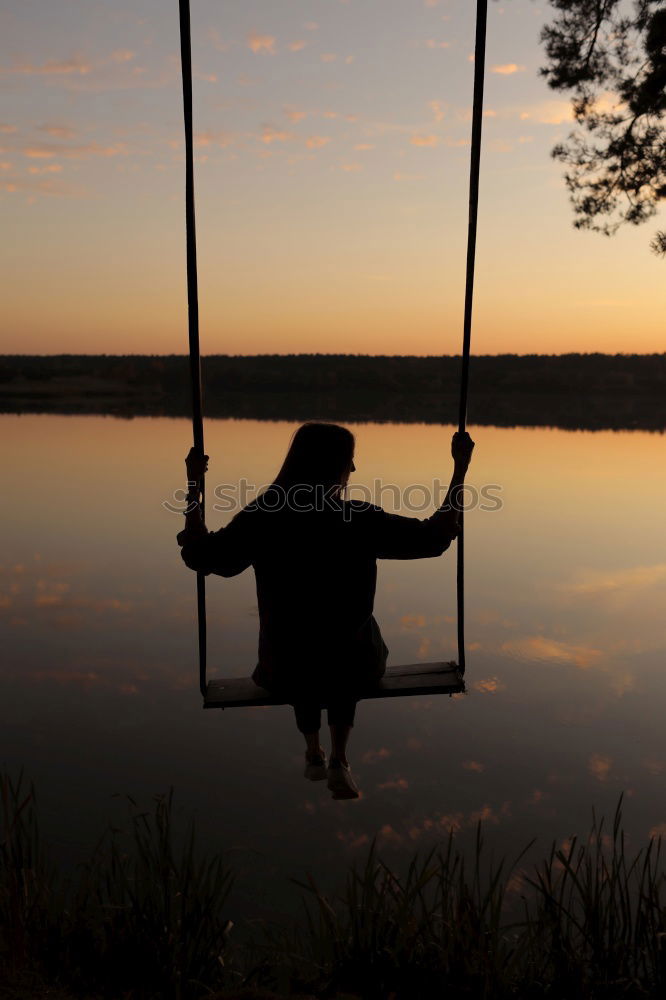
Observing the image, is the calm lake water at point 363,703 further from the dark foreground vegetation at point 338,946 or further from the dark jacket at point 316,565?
the dark jacket at point 316,565

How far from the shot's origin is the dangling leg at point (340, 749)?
2.73 metres

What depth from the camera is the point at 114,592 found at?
821 centimetres

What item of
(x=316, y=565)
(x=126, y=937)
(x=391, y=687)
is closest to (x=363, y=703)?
(x=391, y=687)

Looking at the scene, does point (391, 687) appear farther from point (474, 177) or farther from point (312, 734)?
point (474, 177)

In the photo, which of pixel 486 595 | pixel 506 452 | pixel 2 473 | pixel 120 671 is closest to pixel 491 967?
pixel 120 671

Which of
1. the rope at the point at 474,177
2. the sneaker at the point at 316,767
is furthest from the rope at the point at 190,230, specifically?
the rope at the point at 474,177

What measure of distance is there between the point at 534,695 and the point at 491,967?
3.39 metres

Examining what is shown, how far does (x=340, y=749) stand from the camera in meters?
2.77

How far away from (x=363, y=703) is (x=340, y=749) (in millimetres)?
2468

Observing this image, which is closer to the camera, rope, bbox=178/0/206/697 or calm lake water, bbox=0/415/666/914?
rope, bbox=178/0/206/697

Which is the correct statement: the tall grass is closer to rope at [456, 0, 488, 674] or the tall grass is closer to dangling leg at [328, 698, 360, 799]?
dangling leg at [328, 698, 360, 799]

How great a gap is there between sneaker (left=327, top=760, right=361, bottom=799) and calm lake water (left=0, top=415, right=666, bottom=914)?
0.31 metres

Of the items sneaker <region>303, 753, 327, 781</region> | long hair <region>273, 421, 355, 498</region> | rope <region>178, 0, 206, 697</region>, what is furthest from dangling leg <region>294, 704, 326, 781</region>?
long hair <region>273, 421, 355, 498</region>

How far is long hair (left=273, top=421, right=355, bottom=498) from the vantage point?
2715 millimetres
